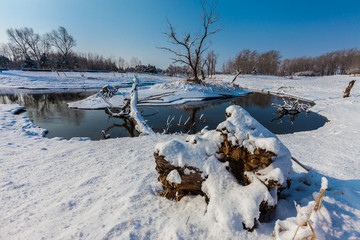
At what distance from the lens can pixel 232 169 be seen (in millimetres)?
2047

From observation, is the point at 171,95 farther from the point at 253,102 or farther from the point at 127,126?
the point at 253,102

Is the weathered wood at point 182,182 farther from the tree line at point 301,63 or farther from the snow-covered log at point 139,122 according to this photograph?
the tree line at point 301,63

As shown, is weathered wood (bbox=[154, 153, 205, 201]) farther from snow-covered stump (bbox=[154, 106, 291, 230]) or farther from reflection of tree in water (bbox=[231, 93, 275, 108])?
reflection of tree in water (bbox=[231, 93, 275, 108])

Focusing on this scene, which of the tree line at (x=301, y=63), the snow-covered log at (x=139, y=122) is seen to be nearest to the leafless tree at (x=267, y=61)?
the tree line at (x=301, y=63)

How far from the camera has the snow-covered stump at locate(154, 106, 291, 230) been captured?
62.2 inches

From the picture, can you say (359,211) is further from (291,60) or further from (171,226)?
(291,60)

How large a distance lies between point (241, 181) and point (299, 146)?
3714 mm

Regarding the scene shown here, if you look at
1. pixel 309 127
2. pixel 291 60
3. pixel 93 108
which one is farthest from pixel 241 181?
pixel 291 60

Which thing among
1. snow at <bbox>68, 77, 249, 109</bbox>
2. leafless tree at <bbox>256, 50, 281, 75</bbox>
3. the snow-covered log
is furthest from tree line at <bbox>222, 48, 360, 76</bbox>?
the snow-covered log

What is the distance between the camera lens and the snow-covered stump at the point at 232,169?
1.58m

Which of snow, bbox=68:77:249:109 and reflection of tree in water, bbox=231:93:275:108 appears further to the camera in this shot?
reflection of tree in water, bbox=231:93:275:108

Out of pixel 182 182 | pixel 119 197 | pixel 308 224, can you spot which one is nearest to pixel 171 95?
pixel 119 197

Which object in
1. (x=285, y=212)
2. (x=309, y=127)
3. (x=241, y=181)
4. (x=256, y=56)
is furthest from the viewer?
(x=256, y=56)

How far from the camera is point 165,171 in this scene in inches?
87.7
